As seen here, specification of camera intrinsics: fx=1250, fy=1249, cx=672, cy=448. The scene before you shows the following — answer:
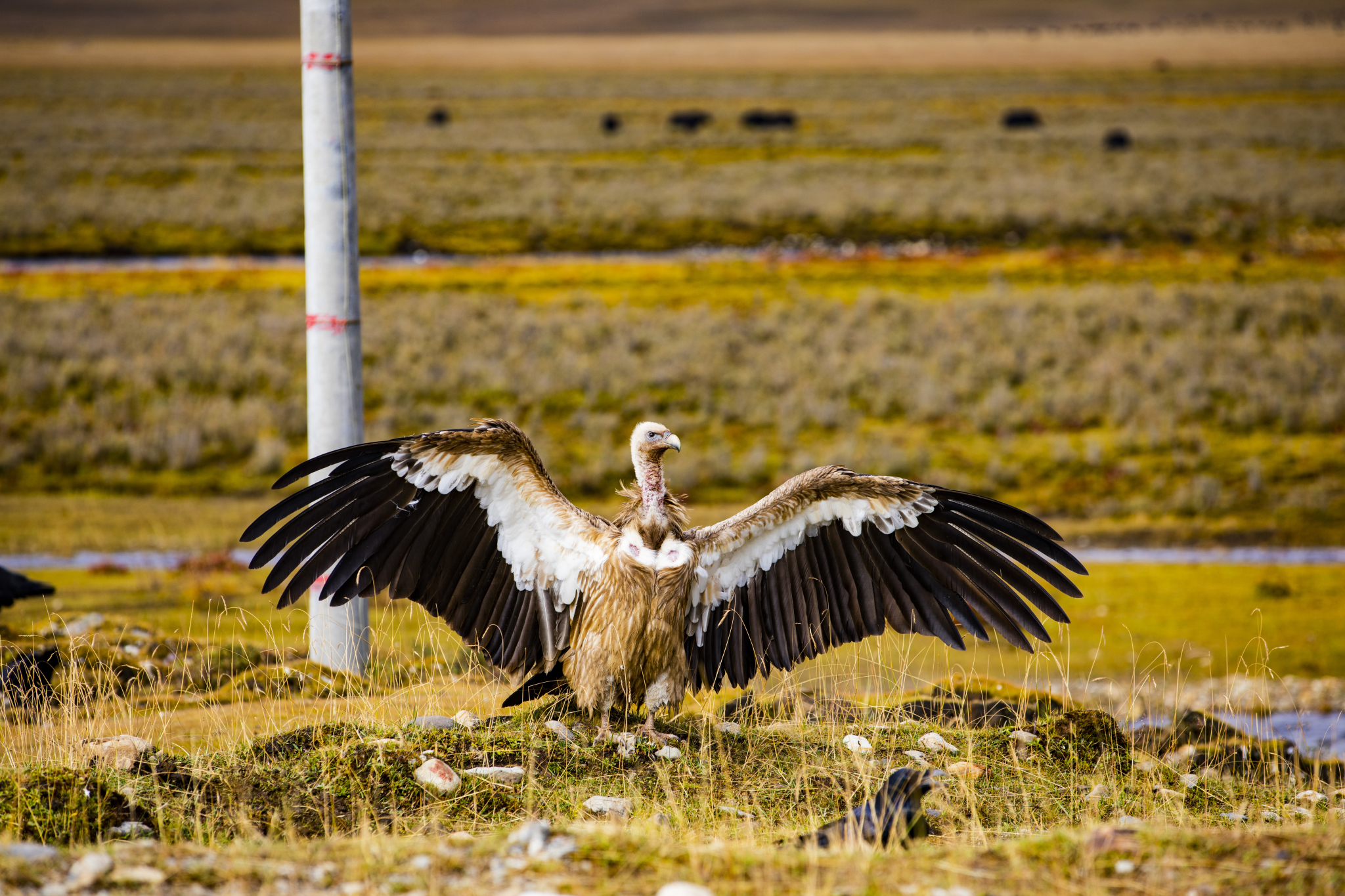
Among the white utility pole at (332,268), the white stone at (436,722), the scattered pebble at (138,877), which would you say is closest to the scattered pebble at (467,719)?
the white stone at (436,722)

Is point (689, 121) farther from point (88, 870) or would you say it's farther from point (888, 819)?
point (88, 870)

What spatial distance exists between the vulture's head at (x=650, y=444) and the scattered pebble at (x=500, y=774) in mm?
1616

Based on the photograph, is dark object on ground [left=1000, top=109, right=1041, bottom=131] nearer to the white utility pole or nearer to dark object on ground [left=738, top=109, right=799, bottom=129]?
dark object on ground [left=738, top=109, right=799, bottom=129]

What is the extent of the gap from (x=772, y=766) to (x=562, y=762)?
1.08 m

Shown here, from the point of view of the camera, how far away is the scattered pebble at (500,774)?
587 centimetres

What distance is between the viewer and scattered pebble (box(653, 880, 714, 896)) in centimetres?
420

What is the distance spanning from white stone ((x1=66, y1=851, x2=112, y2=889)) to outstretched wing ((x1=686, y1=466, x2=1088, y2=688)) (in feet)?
10.0

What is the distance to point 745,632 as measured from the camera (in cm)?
675

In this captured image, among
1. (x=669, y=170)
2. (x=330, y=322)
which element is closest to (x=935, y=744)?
(x=330, y=322)

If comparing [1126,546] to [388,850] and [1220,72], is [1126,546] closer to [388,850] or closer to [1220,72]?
[388,850]

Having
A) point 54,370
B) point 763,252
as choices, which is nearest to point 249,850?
point 54,370

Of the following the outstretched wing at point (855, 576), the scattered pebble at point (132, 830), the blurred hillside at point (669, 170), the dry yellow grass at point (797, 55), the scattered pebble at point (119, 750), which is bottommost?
the scattered pebble at point (132, 830)

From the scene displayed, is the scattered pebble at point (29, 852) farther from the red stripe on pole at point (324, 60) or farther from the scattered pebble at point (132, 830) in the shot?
the red stripe on pole at point (324, 60)

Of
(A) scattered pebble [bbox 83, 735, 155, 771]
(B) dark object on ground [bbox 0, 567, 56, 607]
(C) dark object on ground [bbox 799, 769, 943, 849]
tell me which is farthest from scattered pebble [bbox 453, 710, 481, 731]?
(B) dark object on ground [bbox 0, 567, 56, 607]
